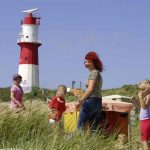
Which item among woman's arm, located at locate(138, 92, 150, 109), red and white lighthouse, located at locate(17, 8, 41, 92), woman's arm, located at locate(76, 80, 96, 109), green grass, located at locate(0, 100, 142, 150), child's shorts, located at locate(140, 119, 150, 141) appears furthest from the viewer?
red and white lighthouse, located at locate(17, 8, 41, 92)

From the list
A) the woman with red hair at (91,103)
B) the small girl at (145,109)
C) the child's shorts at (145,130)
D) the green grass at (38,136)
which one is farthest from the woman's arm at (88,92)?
the child's shorts at (145,130)

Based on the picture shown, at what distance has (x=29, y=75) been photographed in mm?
48125

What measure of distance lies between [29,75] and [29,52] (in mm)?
1929

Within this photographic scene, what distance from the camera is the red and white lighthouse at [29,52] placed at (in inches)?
1884

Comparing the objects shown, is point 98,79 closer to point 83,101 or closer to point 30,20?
point 83,101

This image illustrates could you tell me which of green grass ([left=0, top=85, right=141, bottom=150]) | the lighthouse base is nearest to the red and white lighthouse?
the lighthouse base

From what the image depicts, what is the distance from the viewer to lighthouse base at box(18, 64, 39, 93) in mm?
48031

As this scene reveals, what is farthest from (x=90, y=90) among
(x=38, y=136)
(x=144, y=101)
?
(x=38, y=136)

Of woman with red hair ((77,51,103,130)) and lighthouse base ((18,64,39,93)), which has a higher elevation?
lighthouse base ((18,64,39,93))

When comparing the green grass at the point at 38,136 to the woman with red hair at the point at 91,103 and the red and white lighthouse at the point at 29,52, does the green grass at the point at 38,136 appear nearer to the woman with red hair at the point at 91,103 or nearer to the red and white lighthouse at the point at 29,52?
the woman with red hair at the point at 91,103

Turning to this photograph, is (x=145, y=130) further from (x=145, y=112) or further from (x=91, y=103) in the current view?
(x=91, y=103)

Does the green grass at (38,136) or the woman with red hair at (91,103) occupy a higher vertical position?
the woman with red hair at (91,103)

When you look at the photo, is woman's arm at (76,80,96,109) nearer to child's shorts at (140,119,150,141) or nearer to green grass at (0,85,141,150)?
green grass at (0,85,141,150)

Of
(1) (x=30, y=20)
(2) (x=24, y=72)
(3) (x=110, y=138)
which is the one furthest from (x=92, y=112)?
(1) (x=30, y=20)
